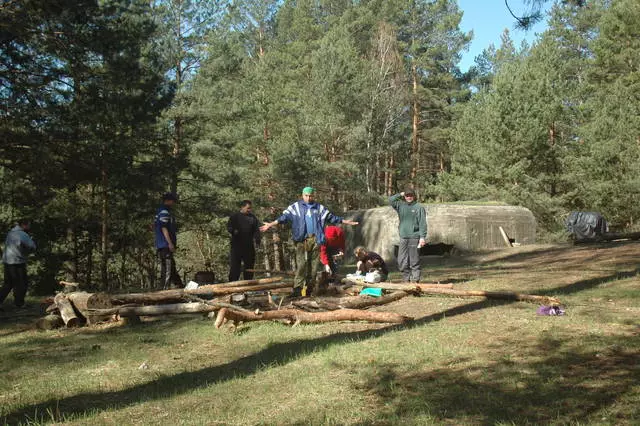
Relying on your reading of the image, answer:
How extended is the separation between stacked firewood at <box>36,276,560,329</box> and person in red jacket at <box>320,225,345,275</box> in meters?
2.26

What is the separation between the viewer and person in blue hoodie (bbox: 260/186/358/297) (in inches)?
388

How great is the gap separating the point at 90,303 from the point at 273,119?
2428 centimetres

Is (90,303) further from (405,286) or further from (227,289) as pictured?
(405,286)

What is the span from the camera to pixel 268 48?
45500mm

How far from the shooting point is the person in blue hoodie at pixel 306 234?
Answer: 32.3 feet

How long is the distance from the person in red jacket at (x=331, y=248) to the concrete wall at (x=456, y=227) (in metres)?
8.13

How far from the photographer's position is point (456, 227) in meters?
21.8

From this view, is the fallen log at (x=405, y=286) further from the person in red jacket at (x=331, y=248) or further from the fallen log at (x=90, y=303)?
the fallen log at (x=90, y=303)

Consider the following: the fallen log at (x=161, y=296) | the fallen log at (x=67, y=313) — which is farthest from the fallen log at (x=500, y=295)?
the fallen log at (x=67, y=313)

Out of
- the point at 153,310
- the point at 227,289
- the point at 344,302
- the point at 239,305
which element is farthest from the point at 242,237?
the point at 344,302

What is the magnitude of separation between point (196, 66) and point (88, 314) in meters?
22.2

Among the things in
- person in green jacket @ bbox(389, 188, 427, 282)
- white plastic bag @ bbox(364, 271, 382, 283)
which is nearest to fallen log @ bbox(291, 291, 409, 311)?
white plastic bag @ bbox(364, 271, 382, 283)

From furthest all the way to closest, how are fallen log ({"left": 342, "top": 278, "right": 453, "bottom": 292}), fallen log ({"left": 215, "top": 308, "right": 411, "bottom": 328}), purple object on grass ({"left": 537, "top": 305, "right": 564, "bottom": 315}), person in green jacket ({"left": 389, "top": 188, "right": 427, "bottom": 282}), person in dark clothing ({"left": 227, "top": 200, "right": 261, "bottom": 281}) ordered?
person in dark clothing ({"left": 227, "top": 200, "right": 261, "bottom": 281}) < person in green jacket ({"left": 389, "top": 188, "right": 427, "bottom": 282}) < fallen log ({"left": 342, "top": 278, "right": 453, "bottom": 292}) < fallen log ({"left": 215, "top": 308, "right": 411, "bottom": 328}) < purple object on grass ({"left": 537, "top": 305, "right": 564, "bottom": 315})

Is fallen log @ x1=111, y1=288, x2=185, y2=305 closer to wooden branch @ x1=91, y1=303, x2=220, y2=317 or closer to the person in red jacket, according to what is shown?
wooden branch @ x1=91, y1=303, x2=220, y2=317
